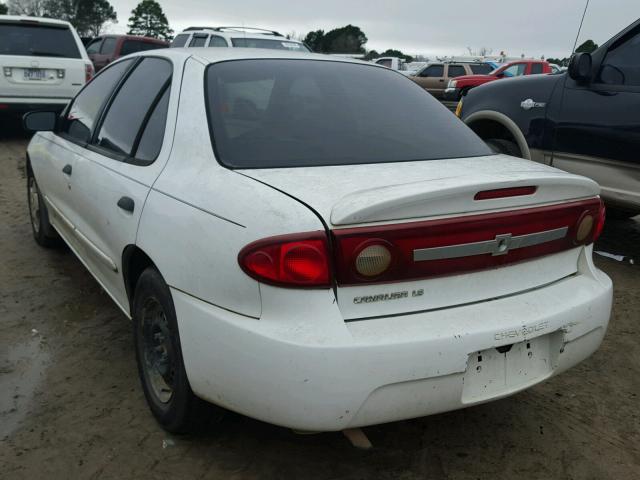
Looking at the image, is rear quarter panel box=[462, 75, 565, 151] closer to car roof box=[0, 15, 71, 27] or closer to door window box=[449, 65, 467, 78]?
car roof box=[0, 15, 71, 27]

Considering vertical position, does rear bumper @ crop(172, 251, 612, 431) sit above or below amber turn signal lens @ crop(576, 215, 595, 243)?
below

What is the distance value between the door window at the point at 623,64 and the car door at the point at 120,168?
345 centimetres

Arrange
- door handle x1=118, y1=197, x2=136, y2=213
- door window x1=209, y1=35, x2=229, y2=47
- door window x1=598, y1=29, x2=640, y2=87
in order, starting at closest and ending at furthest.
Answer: door handle x1=118, y1=197, x2=136, y2=213
door window x1=598, y1=29, x2=640, y2=87
door window x1=209, y1=35, x2=229, y2=47

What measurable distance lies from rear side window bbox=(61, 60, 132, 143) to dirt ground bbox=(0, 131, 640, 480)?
1.15 meters

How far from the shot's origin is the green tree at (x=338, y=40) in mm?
57625

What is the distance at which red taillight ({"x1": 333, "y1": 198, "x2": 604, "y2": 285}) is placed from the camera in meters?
2.02

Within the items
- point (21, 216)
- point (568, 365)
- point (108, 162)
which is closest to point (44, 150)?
point (108, 162)

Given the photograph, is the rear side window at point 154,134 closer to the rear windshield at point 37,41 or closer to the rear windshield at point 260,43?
the rear windshield at point 37,41

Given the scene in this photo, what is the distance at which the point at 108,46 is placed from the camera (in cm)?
1591

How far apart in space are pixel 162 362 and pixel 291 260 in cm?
93

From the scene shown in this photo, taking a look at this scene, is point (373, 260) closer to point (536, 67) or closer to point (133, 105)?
point (133, 105)

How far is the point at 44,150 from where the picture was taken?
4.27 meters

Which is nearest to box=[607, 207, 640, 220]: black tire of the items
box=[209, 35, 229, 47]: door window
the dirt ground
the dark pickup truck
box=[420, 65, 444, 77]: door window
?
the dark pickup truck

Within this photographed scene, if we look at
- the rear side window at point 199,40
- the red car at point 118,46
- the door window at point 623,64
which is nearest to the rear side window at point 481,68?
the red car at point 118,46
